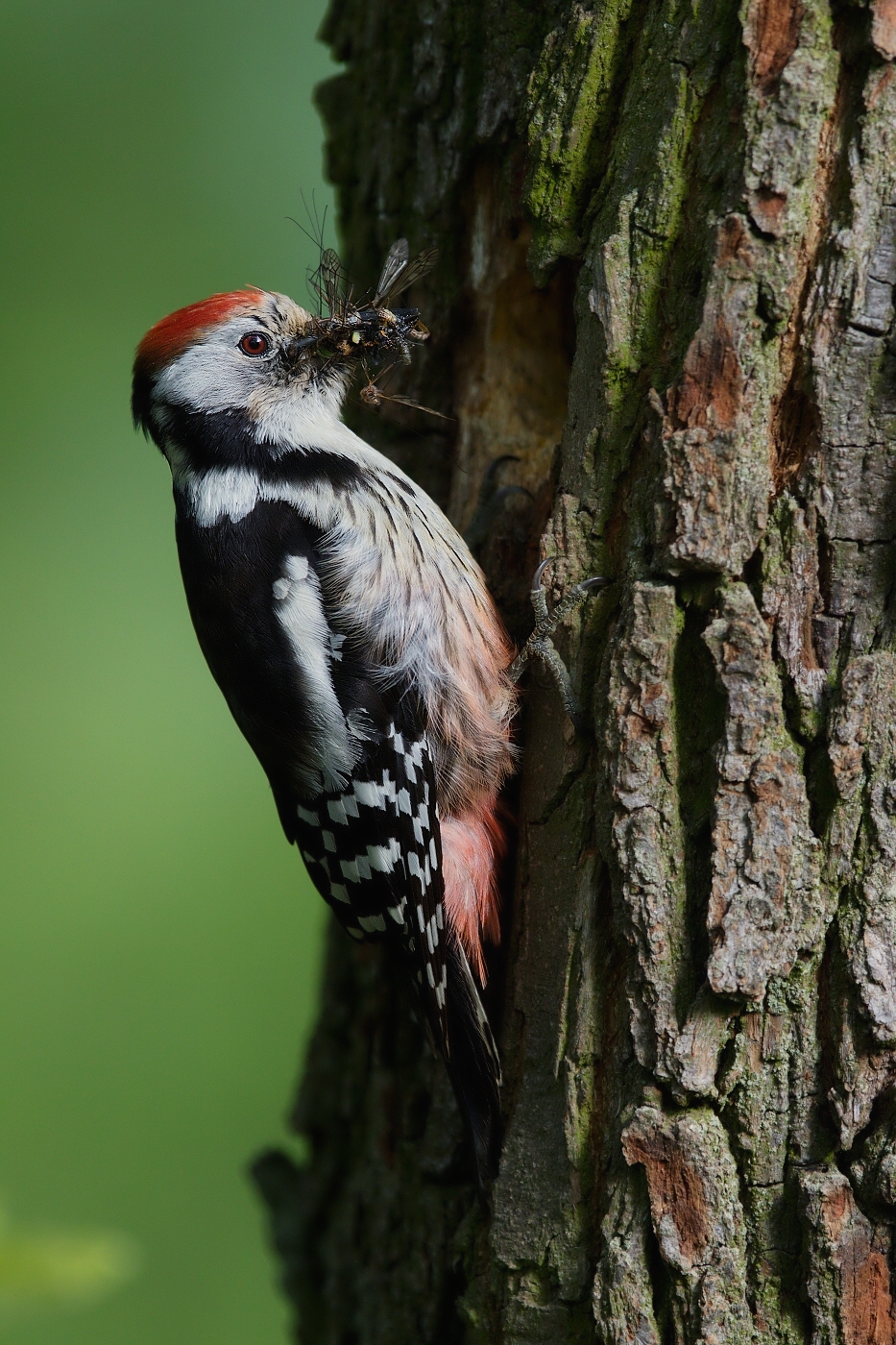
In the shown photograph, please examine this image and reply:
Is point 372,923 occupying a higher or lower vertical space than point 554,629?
lower

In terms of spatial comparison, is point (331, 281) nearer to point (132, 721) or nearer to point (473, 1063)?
point (473, 1063)

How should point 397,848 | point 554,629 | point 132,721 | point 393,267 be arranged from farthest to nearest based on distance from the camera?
point 132,721, point 393,267, point 397,848, point 554,629

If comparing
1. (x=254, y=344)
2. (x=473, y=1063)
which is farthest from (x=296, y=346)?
(x=473, y=1063)

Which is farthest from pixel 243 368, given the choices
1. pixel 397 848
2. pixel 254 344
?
pixel 397 848

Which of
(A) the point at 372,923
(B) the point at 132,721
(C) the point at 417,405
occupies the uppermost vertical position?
(C) the point at 417,405

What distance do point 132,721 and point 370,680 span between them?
240cm

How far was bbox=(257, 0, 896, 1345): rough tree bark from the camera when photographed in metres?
1.58

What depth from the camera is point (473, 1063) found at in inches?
81.7

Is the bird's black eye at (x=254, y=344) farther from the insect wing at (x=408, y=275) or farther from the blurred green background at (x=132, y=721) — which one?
the blurred green background at (x=132, y=721)

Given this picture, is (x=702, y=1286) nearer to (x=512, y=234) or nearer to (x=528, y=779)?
(x=528, y=779)

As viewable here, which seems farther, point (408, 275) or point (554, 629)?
point (408, 275)

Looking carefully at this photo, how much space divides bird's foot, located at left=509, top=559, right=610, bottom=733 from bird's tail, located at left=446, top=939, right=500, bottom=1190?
24.5 inches

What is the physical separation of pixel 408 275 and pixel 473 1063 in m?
1.72

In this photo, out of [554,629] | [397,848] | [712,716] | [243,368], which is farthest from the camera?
[243,368]
